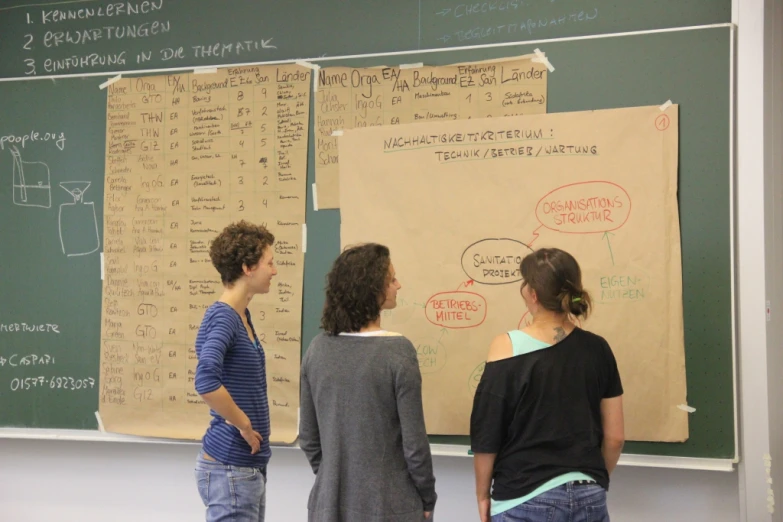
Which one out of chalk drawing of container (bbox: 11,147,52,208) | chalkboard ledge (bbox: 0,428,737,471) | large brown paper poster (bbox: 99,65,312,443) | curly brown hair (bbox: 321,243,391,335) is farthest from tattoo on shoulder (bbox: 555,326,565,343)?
chalk drawing of container (bbox: 11,147,52,208)

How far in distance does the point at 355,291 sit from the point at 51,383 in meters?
2.27

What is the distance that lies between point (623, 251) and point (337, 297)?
4.44 feet

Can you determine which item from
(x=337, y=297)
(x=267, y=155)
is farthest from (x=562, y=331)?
(x=267, y=155)

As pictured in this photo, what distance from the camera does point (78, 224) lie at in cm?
362

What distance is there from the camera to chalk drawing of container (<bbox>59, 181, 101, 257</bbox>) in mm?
3598

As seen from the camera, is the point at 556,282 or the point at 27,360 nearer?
the point at 556,282

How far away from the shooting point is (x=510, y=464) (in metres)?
2.10

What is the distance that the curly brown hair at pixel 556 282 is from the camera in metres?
2.08

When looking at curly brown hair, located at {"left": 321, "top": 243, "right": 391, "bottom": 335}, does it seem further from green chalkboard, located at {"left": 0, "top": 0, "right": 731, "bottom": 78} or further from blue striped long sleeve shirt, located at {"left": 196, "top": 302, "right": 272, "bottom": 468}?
green chalkboard, located at {"left": 0, "top": 0, "right": 731, "bottom": 78}

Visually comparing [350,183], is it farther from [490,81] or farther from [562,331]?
[562,331]

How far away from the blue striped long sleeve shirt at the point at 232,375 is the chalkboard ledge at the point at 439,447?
0.99 metres

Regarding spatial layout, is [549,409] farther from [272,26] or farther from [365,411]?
[272,26]

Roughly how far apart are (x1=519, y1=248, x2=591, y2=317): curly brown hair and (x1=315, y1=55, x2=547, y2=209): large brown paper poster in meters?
1.13

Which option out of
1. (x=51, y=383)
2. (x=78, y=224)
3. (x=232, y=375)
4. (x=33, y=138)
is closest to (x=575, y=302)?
(x=232, y=375)
